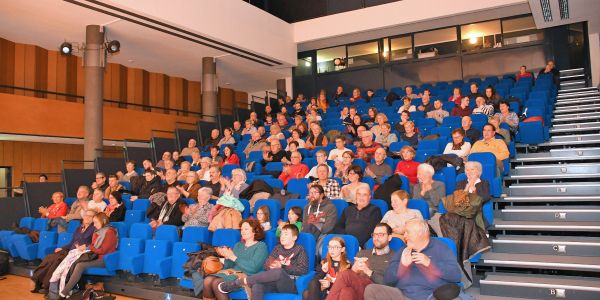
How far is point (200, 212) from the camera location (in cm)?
504

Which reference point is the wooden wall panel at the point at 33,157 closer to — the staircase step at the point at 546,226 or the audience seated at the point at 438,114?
the audience seated at the point at 438,114

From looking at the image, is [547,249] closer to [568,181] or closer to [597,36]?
[568,181]

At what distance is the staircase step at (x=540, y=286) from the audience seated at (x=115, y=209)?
435cm

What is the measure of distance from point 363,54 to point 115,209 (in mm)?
7984

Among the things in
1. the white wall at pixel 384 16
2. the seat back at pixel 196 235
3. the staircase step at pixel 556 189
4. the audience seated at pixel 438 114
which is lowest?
the seat back at pixel 196 235

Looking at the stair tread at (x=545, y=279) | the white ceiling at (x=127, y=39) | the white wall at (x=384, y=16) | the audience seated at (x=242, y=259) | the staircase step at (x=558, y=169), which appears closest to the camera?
the stair tread at (x=545, y=279)

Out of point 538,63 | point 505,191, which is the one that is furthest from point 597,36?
point 505,191

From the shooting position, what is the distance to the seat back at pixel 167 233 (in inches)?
188

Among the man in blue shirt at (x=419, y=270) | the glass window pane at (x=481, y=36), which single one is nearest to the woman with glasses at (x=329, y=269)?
the man in blue shirt at (x=419, y=270)

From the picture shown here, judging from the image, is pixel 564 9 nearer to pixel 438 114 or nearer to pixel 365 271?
pixel 438 114

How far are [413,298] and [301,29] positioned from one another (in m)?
9.80

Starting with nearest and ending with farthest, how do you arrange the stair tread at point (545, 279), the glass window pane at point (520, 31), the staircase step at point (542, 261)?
the stair tread at point (545, 279)
the staircase step at point (542, 261)
the glass window pane at point (520, 31)

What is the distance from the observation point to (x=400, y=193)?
390 cm

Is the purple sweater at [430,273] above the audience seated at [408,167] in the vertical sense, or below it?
below
